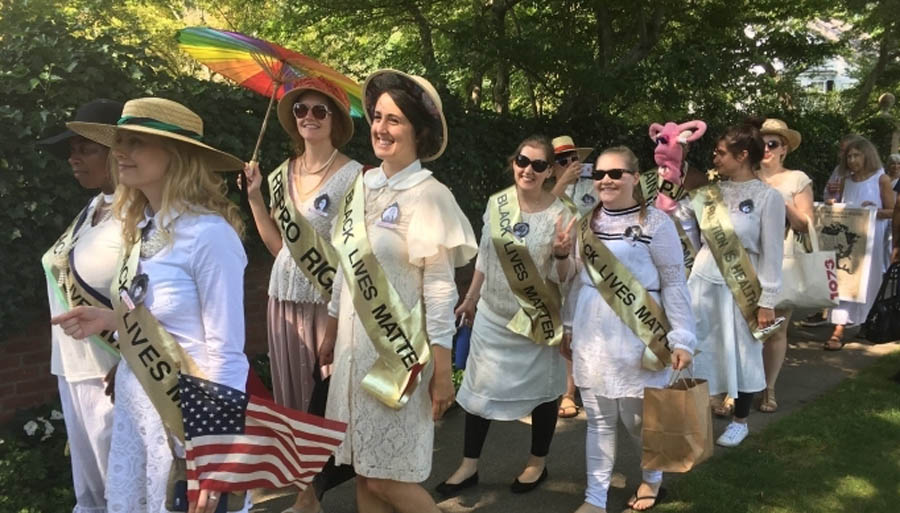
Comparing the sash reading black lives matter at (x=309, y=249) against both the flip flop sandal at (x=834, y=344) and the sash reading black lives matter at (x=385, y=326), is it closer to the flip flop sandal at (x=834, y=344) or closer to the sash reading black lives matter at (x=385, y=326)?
the sash reading black lives matter at (x=385, y=326)

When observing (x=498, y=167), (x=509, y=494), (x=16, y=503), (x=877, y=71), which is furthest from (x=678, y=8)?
(x=877, y=71)

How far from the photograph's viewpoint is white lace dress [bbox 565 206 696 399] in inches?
130

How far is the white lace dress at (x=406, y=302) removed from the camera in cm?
265

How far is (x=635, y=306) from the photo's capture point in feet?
10.8

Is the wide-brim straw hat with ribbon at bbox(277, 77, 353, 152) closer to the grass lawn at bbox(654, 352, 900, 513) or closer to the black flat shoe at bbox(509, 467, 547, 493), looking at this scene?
the black flat shoe at bbox(509, 467, 547, 493)

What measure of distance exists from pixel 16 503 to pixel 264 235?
1717 millimetres

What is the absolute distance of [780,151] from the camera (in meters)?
5.33

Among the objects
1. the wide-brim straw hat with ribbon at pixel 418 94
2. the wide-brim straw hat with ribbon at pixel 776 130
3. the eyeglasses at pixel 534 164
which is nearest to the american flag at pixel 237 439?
the wide-brim straw hat with ribbon at pixel 418 94

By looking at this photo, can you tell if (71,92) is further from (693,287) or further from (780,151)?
(780,151)

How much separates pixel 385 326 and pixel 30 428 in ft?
7.89

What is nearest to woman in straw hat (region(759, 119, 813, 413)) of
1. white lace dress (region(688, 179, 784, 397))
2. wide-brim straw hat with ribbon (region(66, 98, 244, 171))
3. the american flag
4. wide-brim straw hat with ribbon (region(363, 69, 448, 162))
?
white lace dress (region(688, 179, 784, 397))

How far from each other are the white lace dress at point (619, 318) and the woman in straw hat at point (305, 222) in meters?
1.27

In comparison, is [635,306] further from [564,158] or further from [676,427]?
[564,158]

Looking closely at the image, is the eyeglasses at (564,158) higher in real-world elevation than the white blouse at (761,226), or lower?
higher
